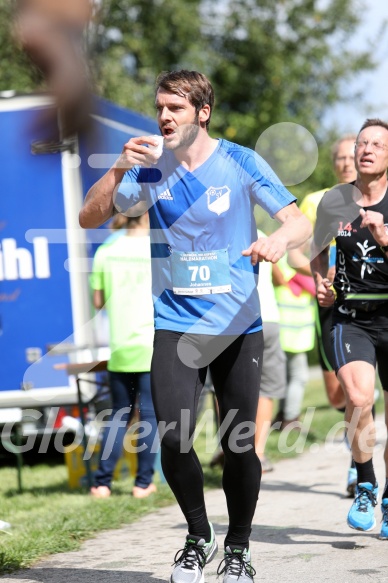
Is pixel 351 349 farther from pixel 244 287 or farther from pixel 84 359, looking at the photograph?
pixel 84 359

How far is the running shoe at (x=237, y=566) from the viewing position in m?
3.33

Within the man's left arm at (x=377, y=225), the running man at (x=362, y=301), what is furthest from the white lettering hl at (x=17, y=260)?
the man's left arm at (x=377, y=225)

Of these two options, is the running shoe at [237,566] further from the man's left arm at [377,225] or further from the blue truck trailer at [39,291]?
the blue truck trailer at [39,291]

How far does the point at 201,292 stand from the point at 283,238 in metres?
0.43

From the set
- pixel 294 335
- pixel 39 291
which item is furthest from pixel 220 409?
pixel 294 335

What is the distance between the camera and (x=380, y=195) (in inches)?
175

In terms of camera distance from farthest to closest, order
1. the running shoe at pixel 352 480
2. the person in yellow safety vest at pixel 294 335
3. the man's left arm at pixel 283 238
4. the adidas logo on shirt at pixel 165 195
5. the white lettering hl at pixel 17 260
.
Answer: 1. the person in yellow safety vest at pixel 294 335
2. the white lettering hl at pixel 17 260
3. the running shoe at pixel 352 480
4. the adidas logo on shirt at pixel 165 195
5. the man's left arm at pixel 283 238

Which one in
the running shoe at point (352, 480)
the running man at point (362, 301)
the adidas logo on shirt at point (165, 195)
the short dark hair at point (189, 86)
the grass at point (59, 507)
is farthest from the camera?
the running shoe at point (352, 480)

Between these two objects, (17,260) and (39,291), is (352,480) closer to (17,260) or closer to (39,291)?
(39,291)

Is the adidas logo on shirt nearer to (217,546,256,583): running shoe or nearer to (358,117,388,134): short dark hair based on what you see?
(217,546,256,583): running shoe

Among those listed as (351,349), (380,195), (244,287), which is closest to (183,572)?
(244,287)

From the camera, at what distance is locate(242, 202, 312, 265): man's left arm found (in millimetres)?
3035

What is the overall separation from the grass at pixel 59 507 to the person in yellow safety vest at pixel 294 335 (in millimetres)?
333

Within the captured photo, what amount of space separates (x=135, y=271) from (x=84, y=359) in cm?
143
